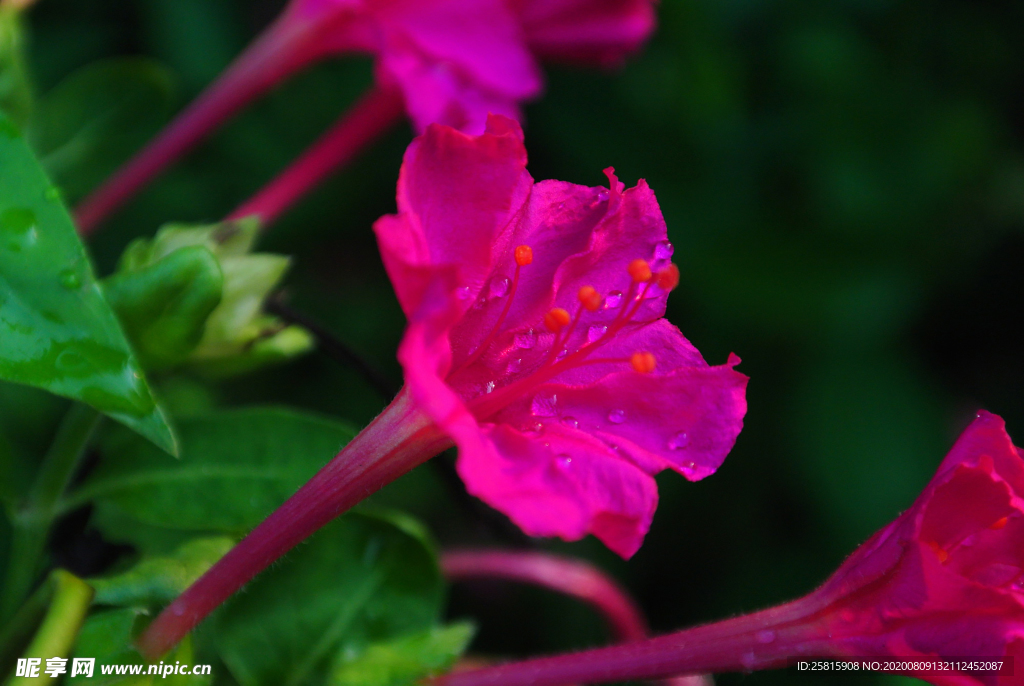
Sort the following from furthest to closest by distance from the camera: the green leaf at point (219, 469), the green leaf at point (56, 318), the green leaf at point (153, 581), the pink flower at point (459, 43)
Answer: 1. the pink flower at point (459, 43)
2. the green leaf at point (219, 469)
3. the green leaf at point (153, 581)
4. the green leaf at point (56, 318)

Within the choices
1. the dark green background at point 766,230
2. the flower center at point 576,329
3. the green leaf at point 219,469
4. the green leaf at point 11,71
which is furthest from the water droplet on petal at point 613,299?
the dark green background at point 766,230

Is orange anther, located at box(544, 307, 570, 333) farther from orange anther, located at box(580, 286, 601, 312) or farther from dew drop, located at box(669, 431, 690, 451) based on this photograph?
dew drop, located at box(669, 431, 690, 451)

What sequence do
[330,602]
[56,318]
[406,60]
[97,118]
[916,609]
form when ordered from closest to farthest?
[56,318]
[916,609]
[330,602]
[406,60]
[97,118]

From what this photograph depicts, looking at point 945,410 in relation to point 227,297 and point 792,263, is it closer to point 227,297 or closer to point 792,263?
point 792,263

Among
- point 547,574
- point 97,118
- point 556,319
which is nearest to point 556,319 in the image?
point 556,319

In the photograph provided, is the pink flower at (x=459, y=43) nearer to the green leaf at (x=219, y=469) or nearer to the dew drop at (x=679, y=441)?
the green leaf at (x=219, y=469)

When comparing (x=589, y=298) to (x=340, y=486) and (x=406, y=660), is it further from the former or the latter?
(x=406, y=660)

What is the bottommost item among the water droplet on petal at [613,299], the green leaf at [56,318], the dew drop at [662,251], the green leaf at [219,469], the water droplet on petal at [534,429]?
the green leaf at [219,469]
